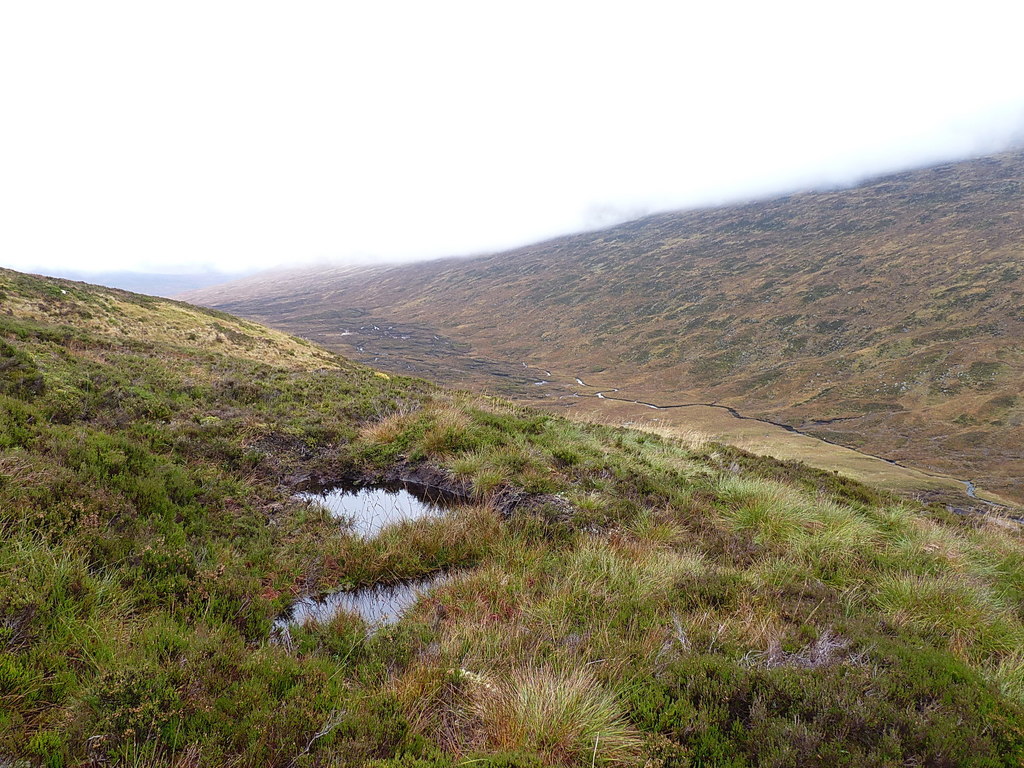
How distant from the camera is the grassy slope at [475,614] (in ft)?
10.1

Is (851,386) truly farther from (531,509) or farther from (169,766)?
(169,766)

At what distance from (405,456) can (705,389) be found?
3504 inches

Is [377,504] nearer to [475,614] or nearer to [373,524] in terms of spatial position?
[373,524]

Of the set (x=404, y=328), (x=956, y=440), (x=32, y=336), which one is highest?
(x=32, y=336)

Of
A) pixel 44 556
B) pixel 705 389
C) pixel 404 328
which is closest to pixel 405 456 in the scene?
pixel 44 556

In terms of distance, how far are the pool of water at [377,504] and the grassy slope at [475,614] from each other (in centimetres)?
46

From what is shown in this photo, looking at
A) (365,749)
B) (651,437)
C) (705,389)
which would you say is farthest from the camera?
(705,389)

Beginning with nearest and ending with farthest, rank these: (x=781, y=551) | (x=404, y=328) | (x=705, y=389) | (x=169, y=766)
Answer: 1. (x=169, y=766)
2. (x=781, y=551)
3. (x=705, y=389)
4. (x=404, y=328)

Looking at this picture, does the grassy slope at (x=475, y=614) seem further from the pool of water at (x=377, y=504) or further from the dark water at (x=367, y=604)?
the pool of water at (x=377, y=504)

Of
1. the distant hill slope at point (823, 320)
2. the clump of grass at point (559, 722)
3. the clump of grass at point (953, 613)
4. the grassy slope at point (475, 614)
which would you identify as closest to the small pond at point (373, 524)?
the grassy slope at point (475, 614)

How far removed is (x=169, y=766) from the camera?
2703 mm

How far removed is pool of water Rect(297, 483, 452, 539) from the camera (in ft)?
22.7

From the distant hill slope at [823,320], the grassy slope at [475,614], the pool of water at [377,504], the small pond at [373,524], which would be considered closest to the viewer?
the grassy slope at [475,614]

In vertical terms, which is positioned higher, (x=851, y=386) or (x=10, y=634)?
(x=10, y=634)
